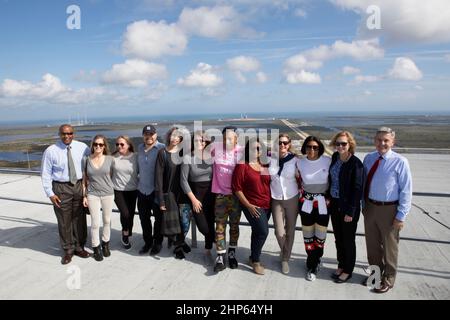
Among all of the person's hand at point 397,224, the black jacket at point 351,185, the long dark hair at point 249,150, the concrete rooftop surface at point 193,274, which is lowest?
the concrete rooftop surface at point 193,274

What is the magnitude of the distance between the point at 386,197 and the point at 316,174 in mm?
710

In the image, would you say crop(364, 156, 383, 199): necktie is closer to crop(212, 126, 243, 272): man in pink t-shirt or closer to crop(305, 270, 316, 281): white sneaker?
crop(305, 270, 316, 281): white sneaker

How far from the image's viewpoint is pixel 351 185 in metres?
3.01

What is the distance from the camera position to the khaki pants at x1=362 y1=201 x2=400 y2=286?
3.01 m

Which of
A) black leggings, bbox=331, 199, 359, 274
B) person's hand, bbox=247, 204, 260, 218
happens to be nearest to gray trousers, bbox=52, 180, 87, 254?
person's hand, bbox=247, 204, 260, 218

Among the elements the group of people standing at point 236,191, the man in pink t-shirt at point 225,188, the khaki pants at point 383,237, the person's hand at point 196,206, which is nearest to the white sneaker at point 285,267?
the group of people standing at point 236,191

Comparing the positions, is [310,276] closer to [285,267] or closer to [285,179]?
[285,267]

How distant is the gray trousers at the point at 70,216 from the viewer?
3803mm

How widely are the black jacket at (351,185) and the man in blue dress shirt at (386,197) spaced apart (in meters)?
0.16

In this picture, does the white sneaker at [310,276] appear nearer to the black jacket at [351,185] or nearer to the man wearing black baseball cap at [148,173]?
the black jacket at [351,185]

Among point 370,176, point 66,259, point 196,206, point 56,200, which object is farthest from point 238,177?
point 66,259

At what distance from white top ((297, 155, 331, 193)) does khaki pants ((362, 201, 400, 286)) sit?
1.70 feet

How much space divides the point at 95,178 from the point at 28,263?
1.41 meters
